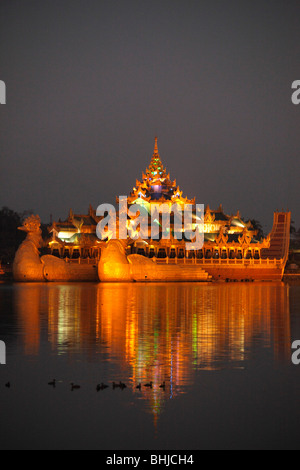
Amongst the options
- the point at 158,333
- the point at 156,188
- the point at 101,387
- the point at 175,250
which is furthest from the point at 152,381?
the point at 156,188

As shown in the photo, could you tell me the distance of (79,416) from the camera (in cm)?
1074

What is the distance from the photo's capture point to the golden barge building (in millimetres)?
54281

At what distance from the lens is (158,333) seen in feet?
64.2

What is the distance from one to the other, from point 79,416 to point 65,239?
54.2 metres

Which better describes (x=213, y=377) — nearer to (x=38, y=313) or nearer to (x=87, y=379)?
(x=87, y=379)

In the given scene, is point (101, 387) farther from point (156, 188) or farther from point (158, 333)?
point (156, 188)

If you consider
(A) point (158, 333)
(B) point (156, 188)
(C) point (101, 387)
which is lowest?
(C) point (101, 387)

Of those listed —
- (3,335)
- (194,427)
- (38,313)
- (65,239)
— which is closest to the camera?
(194,427)

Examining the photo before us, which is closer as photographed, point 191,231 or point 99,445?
point 99,445

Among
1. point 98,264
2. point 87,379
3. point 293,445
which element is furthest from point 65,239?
point 293,445

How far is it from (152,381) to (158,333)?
22.2 feet

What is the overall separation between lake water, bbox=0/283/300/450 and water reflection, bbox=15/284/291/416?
0.03 meters

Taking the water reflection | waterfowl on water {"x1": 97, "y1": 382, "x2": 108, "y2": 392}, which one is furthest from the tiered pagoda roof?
waterfowl on water {"x1": 97, "y1": 382, "x2": 108, "y2": 392}

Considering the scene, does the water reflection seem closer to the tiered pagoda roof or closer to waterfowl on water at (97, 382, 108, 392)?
waterfowl on water at (97, 382, 108, 392)
